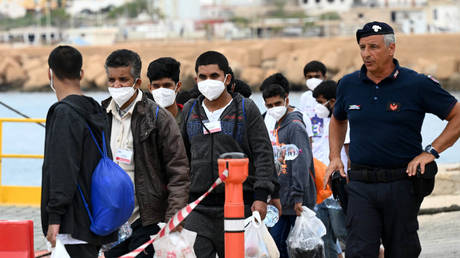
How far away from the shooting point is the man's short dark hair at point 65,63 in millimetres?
5559

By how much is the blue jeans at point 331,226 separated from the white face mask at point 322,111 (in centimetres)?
102

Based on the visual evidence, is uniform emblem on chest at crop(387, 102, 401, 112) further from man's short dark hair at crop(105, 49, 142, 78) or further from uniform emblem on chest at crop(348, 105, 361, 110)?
man's short dark hair at crop(105, 49, 142, 78)

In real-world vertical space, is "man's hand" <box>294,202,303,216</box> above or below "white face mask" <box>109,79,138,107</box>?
below

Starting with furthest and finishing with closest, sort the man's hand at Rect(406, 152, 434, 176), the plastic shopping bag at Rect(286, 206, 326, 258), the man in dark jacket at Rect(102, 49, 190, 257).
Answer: the plastic shopping bag at Rect(286, 206, 326, 258) → the man in dark jacket at Rect(102, 49, 190, 257) → the man's hand at Rect(406, 152, 434, 176)

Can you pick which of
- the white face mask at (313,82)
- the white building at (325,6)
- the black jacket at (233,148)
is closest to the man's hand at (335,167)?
the black jacket at (233,148)

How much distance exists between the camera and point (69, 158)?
17.5ft

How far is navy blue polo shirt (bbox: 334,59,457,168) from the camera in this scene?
6.18 meters

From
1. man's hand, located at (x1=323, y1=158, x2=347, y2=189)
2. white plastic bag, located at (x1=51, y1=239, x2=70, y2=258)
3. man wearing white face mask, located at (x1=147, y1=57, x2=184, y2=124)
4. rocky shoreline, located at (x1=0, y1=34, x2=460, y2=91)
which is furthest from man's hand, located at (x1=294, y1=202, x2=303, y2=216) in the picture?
rocky shoreline, located at (x1=0, y1=34, x2=460, y2=91)

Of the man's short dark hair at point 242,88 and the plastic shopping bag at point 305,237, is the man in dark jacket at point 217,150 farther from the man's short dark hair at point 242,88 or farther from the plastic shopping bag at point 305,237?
the man's short dark hair at point 242,88

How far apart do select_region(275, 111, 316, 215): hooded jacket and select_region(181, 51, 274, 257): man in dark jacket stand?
159 centimetres

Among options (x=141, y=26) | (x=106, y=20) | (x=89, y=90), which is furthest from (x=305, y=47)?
(x=106, y=20)

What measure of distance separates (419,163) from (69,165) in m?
2.17

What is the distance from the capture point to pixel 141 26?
16288 cm

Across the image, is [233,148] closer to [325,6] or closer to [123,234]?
[123,234]
